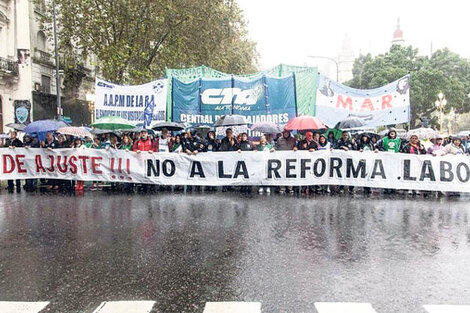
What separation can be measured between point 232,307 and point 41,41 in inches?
1304

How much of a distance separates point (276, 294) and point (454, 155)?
9.15 m

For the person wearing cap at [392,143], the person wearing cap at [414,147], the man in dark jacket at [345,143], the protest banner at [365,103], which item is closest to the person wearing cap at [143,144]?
the man in dark jacket at [345,143]

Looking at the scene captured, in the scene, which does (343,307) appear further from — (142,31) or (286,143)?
(142,31)

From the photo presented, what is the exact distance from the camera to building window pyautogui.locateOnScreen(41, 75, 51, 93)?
32.3 meters

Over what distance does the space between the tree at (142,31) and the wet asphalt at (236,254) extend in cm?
1482

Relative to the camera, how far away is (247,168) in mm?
12234

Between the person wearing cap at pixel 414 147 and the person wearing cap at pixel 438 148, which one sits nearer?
the person wearing cap at pixel 438 148

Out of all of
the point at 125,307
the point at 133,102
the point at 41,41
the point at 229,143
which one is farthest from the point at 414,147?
the point at 41,41

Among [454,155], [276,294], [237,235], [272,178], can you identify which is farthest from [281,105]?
[276,294]

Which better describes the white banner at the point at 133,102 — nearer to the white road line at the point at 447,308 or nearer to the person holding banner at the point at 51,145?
the person holding banner at the point at 51,145

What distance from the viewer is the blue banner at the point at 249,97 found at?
50.0 ft

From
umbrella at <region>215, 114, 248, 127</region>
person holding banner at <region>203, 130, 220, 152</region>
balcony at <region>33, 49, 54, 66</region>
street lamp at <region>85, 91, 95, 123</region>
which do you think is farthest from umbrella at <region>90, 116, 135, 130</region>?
balcony at <region>33, 49, 54, 66</region>

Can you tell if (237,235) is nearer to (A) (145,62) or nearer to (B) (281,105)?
(B) (281,105)

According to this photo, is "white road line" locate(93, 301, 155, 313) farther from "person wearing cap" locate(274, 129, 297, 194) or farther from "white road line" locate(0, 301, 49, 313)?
"person wearing cap" locate(274, 129, 297, 194)
